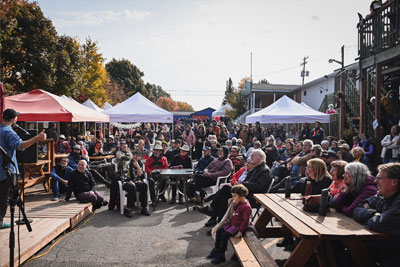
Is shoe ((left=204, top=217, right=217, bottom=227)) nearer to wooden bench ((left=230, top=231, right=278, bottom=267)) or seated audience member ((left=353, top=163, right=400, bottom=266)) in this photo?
wooden bench ((left=230, top=231, right=278, bottom=267))

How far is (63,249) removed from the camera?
444 cm

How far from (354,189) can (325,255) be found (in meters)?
0.82

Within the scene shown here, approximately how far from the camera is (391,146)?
328 inches

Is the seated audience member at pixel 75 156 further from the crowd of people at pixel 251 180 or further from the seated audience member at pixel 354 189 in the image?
the seated audience member at pixel 354 189

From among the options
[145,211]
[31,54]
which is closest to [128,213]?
[145,211]

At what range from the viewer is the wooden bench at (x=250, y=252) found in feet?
10.3

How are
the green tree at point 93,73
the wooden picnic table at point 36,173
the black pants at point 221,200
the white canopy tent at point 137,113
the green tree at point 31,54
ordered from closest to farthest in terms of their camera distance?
the black pants at point 221,200, the wooden picnic table at point 36,173, the white canopy tent at point 137,113, the green tree at point 31,54, the green tree at point 93,73

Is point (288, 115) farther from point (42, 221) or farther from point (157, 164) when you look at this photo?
point (42, 221)

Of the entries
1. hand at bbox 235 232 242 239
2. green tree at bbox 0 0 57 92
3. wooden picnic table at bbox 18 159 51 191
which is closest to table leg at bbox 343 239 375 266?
hand at bbox 235 232 242 239

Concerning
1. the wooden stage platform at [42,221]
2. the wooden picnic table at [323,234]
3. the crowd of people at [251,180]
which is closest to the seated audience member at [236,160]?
the crowd of people at [251,180]

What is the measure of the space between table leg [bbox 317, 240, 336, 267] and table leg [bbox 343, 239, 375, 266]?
0.21 m

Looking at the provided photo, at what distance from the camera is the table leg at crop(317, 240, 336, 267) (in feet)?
10.1

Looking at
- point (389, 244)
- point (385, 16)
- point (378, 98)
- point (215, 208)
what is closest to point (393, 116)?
point (378, 98)

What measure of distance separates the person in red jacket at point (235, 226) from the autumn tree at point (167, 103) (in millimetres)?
113352
